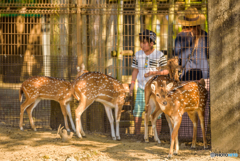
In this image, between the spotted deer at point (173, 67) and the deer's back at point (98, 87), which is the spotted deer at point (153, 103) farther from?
the deer's back at point (98, 87)

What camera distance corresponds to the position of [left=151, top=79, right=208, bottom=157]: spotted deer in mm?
5090

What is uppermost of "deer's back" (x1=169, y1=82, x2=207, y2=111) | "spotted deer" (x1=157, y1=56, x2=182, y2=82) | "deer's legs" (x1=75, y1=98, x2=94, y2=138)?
"spotted deer" (x1=157, y1=56, x2=182, y2=82)

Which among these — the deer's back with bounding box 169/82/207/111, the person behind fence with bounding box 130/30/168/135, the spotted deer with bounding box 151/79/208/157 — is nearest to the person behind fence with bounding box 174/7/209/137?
the person behind fence with bounding box 130/30/168/135

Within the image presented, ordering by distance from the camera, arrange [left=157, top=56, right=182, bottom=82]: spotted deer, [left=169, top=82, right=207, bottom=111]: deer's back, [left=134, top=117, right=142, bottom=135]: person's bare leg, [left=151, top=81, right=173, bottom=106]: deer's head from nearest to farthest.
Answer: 1. [left=151, top=81, right=173, bottom=106]: deer's head
2. [left=169, top=82, right=207, bottom=111]: deer's back
3. [left=157, top=56, right=182, bottom=82]: spotted deer
4. [left=134, top=117, right=142, bottom=135]: person's bare leg

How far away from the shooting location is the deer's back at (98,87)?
614cm

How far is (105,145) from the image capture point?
5.77 metres

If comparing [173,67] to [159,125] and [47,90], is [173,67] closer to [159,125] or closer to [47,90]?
[159,125]

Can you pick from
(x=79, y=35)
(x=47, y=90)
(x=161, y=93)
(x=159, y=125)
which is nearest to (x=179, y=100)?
(x=161, y=93)

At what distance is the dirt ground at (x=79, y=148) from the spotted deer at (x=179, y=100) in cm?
41

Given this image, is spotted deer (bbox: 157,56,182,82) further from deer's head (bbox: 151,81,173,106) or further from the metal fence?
the metal fence

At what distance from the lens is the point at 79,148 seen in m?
5.32

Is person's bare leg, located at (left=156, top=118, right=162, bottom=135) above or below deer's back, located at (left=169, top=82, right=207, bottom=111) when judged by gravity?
below

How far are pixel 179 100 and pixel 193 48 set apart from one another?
1636mm

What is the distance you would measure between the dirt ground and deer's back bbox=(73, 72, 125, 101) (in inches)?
36.4
